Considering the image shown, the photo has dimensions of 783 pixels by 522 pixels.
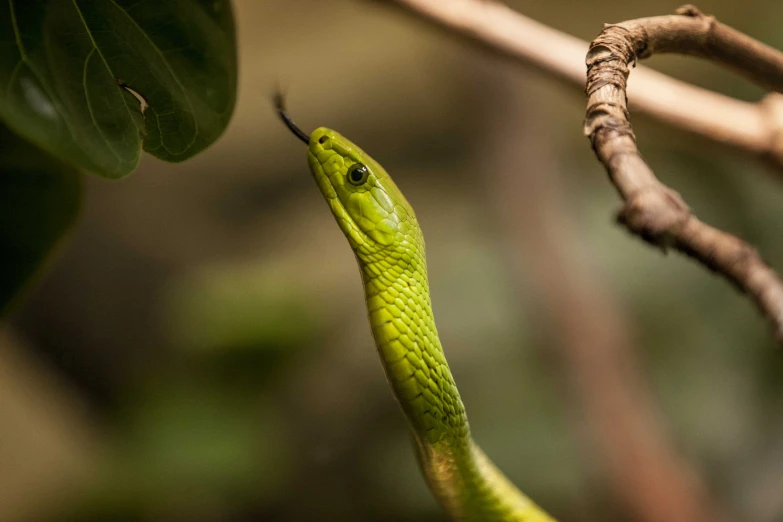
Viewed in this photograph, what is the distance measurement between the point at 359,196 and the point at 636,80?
0.73 metres

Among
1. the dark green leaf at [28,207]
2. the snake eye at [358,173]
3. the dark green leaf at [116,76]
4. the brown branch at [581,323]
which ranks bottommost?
the dark green leaf at [28,207]

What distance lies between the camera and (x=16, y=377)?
3.39m

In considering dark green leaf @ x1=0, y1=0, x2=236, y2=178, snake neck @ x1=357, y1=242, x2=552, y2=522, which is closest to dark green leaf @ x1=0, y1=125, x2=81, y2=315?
dark green leaf @ x1=0, y1=0, x2=236, y2=178

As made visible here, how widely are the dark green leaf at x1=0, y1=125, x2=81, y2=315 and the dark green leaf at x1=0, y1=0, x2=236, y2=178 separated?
0.22 meters

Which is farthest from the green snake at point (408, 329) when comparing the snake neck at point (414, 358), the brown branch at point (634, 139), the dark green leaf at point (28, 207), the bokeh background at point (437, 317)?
the bokeh background at point (437, 317)

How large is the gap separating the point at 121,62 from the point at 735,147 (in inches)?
48.9

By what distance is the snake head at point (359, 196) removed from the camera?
3.54 feet

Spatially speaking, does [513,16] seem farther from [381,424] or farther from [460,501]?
[381,424]

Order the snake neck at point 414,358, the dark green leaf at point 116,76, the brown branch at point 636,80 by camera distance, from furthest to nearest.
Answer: the brown branch at point 636,80 < the snake neck at point 414,358 < the dark green leaf at point 116,76

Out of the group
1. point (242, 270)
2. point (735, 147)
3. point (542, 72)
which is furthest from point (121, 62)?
point (242, 270)

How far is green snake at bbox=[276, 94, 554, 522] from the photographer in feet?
3.18

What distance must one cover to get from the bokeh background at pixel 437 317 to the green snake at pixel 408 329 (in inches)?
34.5

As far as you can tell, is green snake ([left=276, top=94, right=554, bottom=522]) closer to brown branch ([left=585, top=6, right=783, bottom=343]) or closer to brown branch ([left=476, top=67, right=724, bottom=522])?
brown branch ([left=585, top=6, right=783, bottom=343])

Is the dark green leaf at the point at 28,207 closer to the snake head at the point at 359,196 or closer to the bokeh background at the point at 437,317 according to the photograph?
the snake head at the point at 359,196
